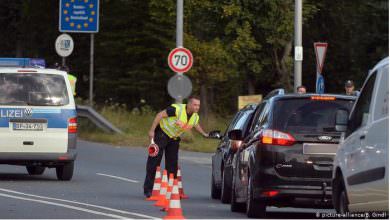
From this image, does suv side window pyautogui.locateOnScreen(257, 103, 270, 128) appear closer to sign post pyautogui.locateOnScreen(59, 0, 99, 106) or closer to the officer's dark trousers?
the officer's dark trousers

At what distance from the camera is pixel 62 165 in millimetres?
23844

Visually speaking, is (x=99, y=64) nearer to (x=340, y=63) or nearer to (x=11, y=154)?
(x=340, y=63)

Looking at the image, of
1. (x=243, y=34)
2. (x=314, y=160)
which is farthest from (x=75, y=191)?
(x=243, y=34)

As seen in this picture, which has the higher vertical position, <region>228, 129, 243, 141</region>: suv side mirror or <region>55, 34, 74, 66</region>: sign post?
<region>55, 34, 74, 66</region>: sign post

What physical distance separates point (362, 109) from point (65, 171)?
36.0 ft

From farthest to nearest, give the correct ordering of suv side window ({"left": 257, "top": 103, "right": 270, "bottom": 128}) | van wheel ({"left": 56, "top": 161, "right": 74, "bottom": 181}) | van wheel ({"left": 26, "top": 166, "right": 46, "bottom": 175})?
van wheel ({"left": 26, "top": 166, "right": 46, "bottom": 175}), van wheel ({"left": 56, "top": 161, "right": 74, "bottom": 181}), suv side window ({"left": 257, "top": 103, "right": 270, "bottom": 128})

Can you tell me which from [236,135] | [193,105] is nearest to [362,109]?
[236,135]

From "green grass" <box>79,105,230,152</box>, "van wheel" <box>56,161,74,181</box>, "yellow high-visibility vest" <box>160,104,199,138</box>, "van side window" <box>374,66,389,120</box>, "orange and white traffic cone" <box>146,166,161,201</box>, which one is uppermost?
"van side window" <box>374,66,389,120</box>

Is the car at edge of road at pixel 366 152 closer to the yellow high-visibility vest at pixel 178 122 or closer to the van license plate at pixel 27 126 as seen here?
the yellow high-visibility vest at pixel 178 122

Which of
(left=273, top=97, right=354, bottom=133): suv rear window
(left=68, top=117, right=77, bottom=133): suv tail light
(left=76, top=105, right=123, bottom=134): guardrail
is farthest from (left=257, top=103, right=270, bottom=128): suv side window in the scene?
(left=76, top=105, right=123, bottom=134): guardrail

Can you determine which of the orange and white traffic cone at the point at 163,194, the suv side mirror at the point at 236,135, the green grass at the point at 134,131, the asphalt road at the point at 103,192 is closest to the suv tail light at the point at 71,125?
the asphalt road at the point at 103,192

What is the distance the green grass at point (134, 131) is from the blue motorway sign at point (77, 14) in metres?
2.68

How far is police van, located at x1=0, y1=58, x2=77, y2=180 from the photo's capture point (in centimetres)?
2314

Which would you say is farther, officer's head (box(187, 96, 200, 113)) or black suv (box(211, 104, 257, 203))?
officer's head (box(187, 96, 200, 113))
